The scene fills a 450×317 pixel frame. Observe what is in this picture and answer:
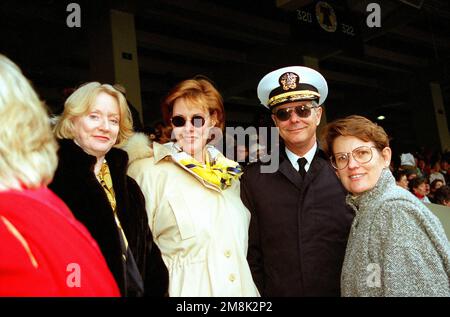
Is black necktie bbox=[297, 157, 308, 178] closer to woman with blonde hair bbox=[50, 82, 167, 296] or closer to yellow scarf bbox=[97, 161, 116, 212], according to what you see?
woman with blonde hair bbox=[50, 82, 167, 296]

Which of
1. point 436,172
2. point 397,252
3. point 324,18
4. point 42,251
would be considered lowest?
point 397,252

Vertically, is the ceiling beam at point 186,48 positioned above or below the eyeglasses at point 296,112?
above

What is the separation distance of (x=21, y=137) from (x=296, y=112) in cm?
167

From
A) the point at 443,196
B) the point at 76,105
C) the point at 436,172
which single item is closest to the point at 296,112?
the point at 76,105

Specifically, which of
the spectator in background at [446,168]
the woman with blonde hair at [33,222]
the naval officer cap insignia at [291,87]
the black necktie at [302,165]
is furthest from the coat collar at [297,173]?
the spectator in background at [446,168]

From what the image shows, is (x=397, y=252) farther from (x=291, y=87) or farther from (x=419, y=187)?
(x=419, y=187)

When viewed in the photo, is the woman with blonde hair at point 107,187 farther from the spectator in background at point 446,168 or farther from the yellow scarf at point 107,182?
the spectator in background at point 446,168

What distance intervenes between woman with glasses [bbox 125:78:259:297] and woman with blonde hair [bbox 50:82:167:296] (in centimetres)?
11

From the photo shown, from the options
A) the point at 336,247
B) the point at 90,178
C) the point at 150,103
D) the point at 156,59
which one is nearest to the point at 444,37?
the point at 156,59

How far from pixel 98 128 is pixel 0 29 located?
7652 millimetres

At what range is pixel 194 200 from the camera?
7.43 ft

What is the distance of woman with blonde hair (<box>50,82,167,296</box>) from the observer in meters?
1.80

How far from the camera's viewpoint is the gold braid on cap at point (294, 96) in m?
2.55

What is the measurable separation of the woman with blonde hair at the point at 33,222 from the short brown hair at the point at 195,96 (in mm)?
1281
